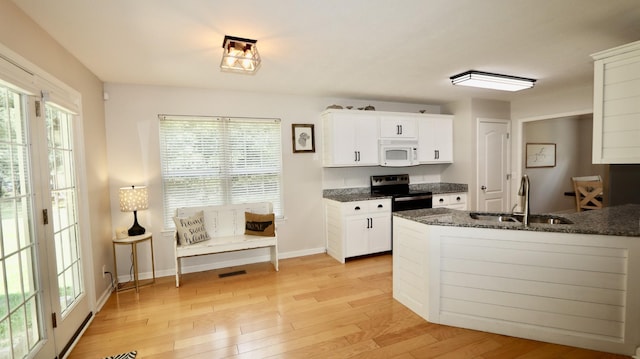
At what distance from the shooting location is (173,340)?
2.30 m

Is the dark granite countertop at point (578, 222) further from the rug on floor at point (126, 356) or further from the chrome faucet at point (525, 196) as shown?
the rug on floor at point (126, 356)

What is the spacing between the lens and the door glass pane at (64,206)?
2232 millimetres

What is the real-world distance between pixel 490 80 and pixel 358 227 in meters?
2.47

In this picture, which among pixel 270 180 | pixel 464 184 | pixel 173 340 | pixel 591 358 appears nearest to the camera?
pixel 591 358

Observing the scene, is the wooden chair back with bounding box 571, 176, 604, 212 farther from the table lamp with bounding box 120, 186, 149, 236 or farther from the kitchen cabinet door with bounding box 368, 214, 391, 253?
the table lamp with bounding box 120, 186, 149, 236

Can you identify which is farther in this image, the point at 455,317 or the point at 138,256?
the point at 138,256

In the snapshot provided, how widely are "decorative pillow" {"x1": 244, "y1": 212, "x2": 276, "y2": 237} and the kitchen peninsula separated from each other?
186cm

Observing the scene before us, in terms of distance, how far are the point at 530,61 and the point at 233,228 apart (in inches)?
157

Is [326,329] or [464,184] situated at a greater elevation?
[464,184]

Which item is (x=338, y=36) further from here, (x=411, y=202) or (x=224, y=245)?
(x=411, y=202)

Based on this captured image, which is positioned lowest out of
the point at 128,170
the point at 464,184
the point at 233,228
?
the point at 233,228

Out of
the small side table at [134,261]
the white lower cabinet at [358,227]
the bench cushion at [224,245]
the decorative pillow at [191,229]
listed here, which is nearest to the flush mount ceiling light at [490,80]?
the white lower cabinet at [358,227]

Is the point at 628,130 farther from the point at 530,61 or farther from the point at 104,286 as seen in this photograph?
the point at 104,286

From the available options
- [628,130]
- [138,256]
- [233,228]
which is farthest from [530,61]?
[138,256]
